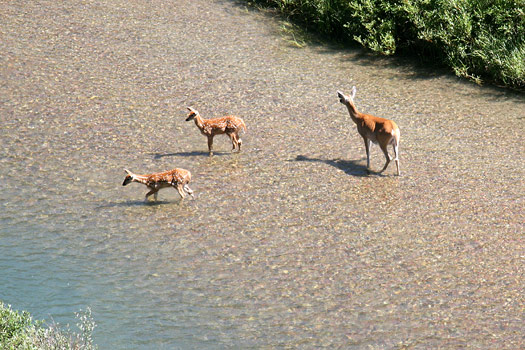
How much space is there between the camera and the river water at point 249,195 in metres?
7.99

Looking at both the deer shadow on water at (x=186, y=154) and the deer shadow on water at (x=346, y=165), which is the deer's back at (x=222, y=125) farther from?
the deer shadow on water at (x=346, y=165)

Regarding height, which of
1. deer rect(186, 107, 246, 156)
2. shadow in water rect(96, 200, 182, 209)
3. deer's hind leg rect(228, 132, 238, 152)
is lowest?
shadow in water rect(96, 200, 182, 209)

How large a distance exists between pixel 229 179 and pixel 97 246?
7.92 ft

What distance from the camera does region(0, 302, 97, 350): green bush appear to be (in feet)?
23.0

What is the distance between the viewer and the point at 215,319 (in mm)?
7871

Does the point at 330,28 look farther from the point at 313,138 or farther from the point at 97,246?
the point at 97,246

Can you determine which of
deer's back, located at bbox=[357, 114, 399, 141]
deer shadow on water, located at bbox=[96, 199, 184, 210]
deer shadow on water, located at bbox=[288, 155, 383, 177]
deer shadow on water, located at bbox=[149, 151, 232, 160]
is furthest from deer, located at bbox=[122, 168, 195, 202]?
deer's back, located at bbox=[357, 114, 399, 141]

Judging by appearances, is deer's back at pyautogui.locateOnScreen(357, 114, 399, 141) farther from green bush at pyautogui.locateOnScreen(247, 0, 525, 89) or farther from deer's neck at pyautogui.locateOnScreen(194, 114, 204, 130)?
green bush at pyautogui.locateOnScreen(247, 0, 525, 89)

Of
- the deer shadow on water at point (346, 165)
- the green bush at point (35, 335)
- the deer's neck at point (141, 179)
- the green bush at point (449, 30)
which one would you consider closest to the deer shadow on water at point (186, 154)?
the deer shadow on water at point (346, 165)

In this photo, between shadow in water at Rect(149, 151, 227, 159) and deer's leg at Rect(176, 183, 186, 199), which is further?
shadow in water at Rect(149, 151, 227, 159)

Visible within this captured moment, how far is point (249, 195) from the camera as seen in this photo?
10.5 m

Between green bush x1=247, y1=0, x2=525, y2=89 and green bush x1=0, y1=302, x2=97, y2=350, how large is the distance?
9130 millimetres

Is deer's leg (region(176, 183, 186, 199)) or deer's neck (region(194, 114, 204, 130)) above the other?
deer's neck (region(194, 114, 204, 130))

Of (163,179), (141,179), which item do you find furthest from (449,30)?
(141,179)
